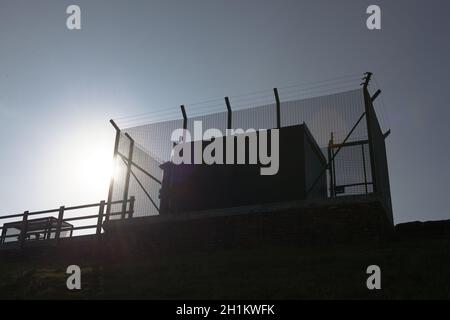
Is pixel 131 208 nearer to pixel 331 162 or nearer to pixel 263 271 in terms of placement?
pixel 263 271

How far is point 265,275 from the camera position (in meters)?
8.73

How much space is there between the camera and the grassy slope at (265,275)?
294 inches

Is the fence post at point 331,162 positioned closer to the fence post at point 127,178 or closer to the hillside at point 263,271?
the hillside at point 263,271

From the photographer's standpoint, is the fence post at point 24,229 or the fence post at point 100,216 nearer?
the fence post at point 100,216

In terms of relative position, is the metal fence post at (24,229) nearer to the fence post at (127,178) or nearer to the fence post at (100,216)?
the fence post at (100,216)

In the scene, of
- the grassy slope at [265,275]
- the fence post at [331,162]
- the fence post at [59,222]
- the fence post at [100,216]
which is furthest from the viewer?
the fence post at [59,222]

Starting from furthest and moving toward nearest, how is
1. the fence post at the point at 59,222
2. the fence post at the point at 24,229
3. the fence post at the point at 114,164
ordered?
the fence post at the point at 24,229, the fence post at the point at 59,222, the fence post at the point at 114,164

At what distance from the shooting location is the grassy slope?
747cm

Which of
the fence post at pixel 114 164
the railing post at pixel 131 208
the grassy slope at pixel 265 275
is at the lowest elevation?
the grassy slope at pixel 265 275

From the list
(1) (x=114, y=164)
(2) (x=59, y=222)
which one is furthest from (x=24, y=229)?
(1) (x=114, y=164)

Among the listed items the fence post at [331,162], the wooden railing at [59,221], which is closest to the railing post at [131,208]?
the wooden railing at [59,221]

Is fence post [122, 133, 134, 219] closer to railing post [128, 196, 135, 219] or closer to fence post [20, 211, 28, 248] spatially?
railing post [128, 196, 135, 219]

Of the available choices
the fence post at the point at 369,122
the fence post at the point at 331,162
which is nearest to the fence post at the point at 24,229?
the fence post at the point at 331,162

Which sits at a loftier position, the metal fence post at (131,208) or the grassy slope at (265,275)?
the metal fence post at (131,208)
